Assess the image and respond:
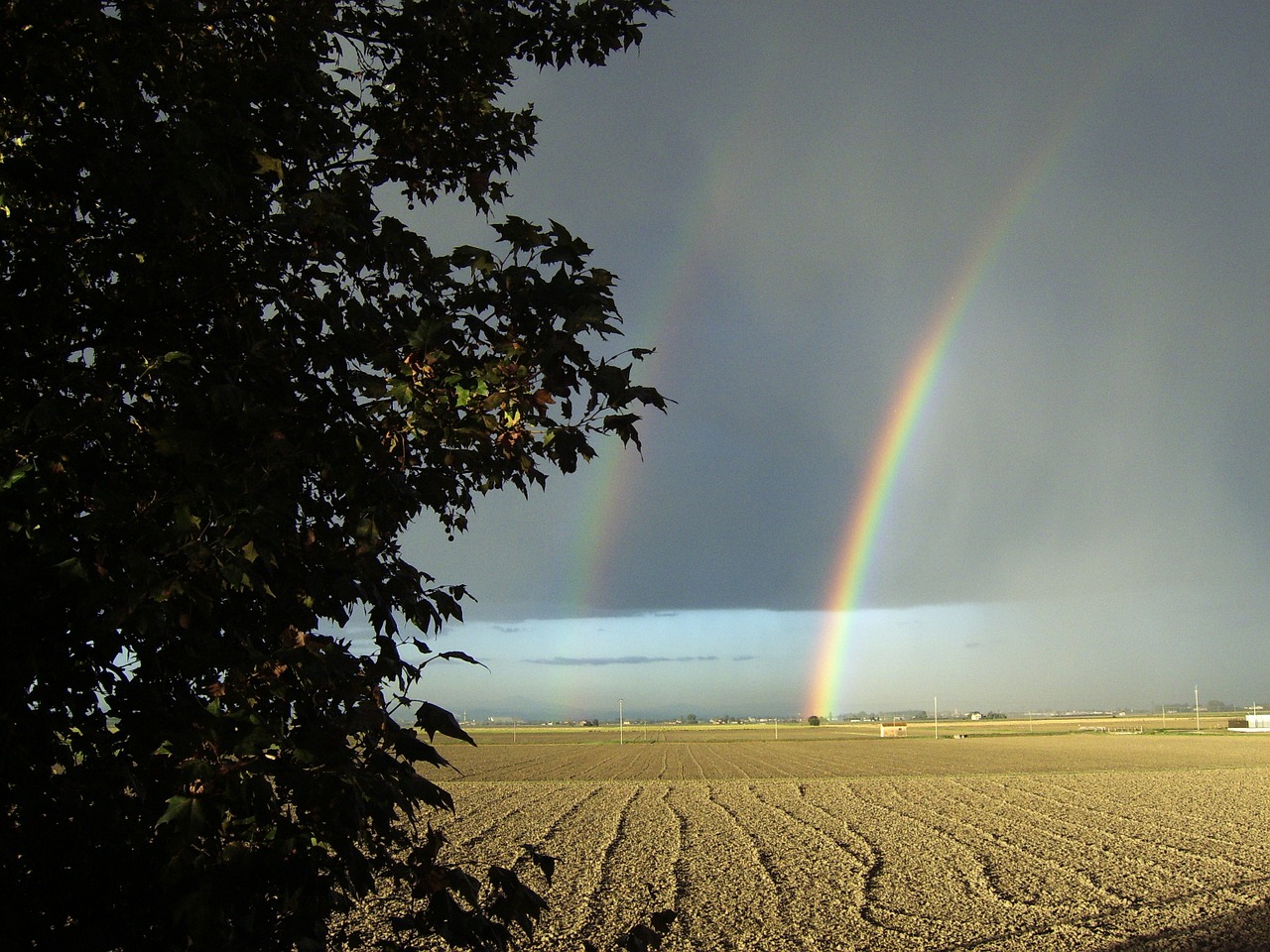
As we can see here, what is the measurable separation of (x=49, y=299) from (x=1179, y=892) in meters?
19.7

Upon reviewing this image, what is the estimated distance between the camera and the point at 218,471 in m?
2.31

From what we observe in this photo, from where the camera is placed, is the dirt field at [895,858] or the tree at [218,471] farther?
the dirt field at [895,858]

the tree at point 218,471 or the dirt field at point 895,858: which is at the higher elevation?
the tree at point 218,471

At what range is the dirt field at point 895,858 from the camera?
1364 cm

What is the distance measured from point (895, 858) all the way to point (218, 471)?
836 inches

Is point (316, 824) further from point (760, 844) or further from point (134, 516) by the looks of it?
point (760, 844)

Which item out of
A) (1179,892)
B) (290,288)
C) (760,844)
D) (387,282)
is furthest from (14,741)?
(760,844)

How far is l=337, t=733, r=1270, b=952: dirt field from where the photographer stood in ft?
44.8

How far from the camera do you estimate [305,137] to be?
3111 millimetres

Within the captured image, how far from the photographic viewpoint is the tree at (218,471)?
7.47ft

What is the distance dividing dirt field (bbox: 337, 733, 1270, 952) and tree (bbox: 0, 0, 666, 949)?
2.12 metres

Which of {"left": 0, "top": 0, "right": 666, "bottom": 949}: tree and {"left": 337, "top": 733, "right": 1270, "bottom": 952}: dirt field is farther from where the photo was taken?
{"left": 337, "top": 733, "right": 1270, "bottom": 952}: dirt field

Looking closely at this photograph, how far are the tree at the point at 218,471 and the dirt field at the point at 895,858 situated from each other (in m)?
2.12

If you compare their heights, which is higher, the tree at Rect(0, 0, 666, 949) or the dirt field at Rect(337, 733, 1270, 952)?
the tree at Rect(0, 0, 666, 949)
